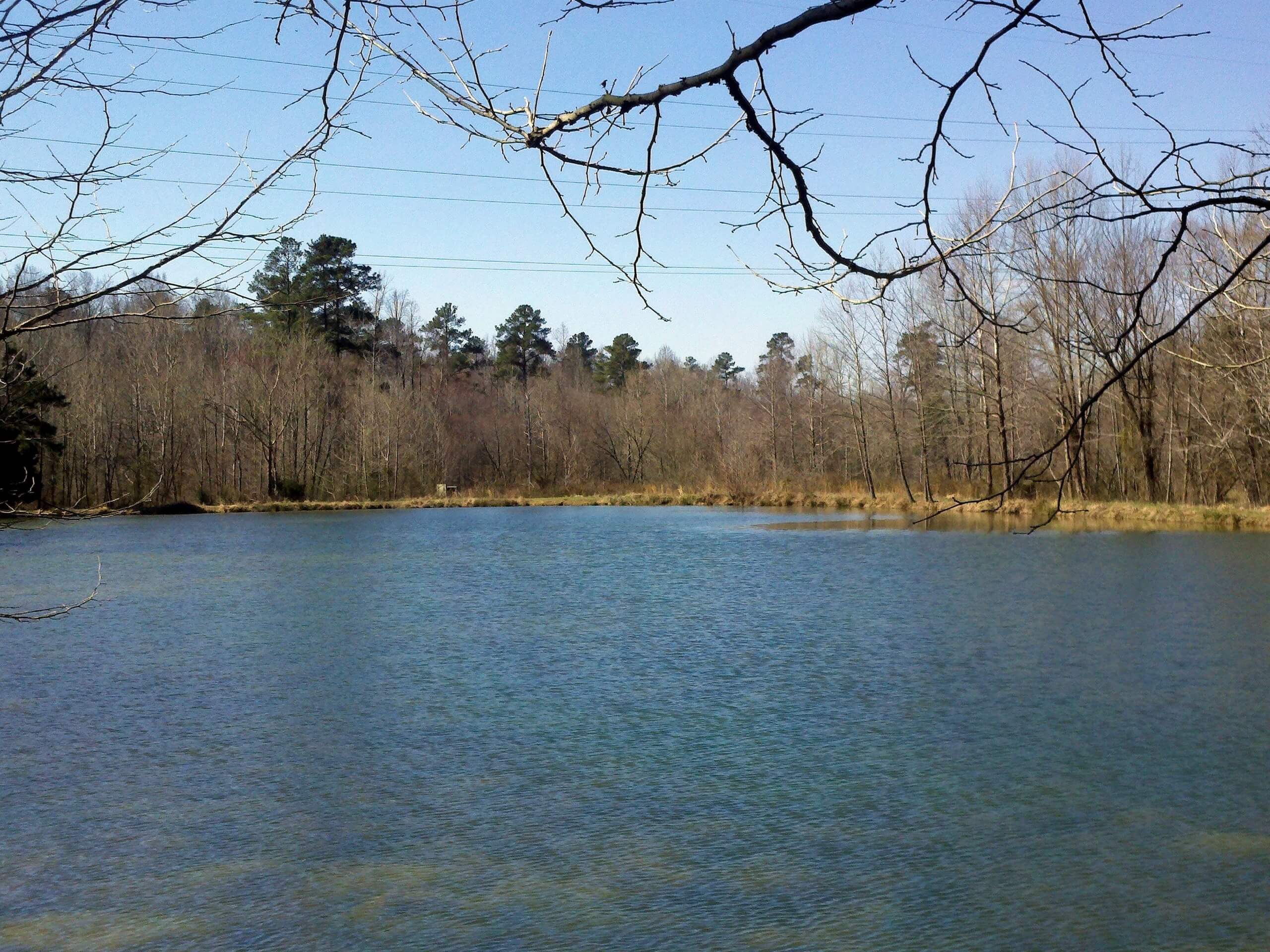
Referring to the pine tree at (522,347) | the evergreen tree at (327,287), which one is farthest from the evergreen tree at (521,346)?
the evergreen tree at (327,287)

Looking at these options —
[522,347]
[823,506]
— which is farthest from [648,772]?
[522,347]

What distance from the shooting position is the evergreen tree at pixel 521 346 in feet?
188

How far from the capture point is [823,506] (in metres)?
31.3

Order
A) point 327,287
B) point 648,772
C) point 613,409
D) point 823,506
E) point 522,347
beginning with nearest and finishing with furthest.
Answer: point 648,772, point 823,506, point 327,287, point 613,409, point 522,347

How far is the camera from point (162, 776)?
260 inches

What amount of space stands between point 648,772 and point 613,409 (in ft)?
144

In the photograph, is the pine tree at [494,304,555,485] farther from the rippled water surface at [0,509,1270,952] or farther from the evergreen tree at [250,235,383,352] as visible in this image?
the rippled water surface at [0,509,1270,952]

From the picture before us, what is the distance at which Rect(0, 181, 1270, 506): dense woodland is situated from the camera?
24.2m

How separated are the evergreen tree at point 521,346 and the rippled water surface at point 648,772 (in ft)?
146

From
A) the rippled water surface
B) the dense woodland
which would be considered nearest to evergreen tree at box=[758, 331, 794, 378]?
the dense woodland

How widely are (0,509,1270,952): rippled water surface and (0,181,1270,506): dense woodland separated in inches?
275

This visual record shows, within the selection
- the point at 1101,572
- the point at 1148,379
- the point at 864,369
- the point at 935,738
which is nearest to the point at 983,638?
the point at 935,738

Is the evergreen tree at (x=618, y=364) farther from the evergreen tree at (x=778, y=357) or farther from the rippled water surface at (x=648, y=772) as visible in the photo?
the rippled water surface at (x=648, y=772)

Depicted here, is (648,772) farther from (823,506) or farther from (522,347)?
(522,347)
